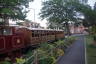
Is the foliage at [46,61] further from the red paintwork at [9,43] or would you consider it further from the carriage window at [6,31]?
the carriage window at [6,31]

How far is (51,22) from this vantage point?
59594mm

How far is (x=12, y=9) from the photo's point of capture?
806 inches

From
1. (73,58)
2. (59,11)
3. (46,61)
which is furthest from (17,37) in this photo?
(59,11)

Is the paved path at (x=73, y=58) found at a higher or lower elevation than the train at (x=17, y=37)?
A: lower

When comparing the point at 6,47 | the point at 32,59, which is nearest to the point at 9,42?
the point at 6,47

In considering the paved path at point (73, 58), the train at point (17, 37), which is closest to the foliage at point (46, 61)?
the paved path at point (73, 58)

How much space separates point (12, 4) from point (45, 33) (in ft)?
37.0

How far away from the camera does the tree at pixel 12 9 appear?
19017mm

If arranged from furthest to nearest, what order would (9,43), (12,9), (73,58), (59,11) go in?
1. (59,11)
2. (12,9)
3. (9,43)
4. (73,58)

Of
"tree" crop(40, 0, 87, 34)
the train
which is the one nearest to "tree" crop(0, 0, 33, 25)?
the train

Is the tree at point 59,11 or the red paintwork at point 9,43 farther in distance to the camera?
the tree at point 59,11

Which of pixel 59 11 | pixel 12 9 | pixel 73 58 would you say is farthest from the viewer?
pixel 59 11

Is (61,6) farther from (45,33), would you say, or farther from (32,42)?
(32,42)

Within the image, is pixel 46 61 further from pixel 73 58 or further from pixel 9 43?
pixel 9 43
